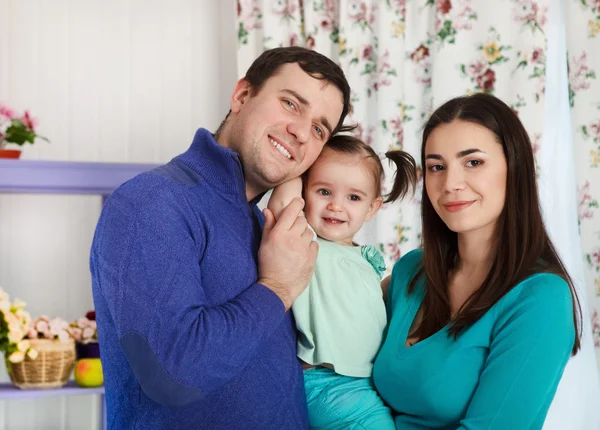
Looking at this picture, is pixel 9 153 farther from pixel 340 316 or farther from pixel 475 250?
pixel 475 250

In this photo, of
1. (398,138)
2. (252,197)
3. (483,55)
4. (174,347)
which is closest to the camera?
(174,347)

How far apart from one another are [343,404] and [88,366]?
5.08 feet

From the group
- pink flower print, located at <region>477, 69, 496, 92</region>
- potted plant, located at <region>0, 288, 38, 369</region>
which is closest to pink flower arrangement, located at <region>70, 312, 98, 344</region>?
potted plant, located at <region>0, 288, 38, 369</region>

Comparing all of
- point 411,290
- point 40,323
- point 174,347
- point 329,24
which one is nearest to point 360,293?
point 411,290

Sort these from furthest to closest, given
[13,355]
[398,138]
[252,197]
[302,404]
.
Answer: [398,138], [13,355], [252,197], [302,404]

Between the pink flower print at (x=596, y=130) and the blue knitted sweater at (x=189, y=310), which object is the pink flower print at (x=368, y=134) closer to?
the pink flower print at (x=596, y=130)


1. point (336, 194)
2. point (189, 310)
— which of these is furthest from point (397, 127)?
point (189, 310)

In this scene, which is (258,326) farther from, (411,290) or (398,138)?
(398,138)

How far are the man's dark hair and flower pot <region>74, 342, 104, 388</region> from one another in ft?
4.82

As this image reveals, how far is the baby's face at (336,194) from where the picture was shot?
1.98 metres

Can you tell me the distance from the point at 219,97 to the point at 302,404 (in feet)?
7.65

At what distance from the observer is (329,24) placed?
3.60 metres

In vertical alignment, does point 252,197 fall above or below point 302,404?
above

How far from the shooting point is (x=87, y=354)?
3029 millimetres
